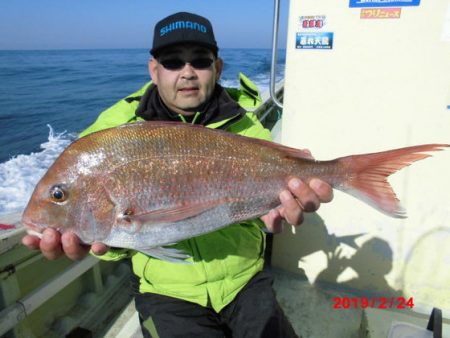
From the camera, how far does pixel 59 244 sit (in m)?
1.58

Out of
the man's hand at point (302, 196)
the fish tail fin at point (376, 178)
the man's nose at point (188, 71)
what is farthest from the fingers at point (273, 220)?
the man's nose at point (188, 71)

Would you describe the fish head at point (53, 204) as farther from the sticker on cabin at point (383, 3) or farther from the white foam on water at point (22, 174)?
the white foam on water at point (22, 174)

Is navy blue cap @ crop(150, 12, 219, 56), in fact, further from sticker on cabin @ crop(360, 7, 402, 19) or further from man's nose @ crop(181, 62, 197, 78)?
sticker on cabin @ crop(360, 7, 402, 19)

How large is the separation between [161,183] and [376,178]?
0.93 meters

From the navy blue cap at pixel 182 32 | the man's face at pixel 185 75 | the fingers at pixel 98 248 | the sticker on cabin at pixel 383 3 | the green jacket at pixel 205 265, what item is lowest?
the green jacket at pixel 205 265

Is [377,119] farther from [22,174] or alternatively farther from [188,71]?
[22,174]

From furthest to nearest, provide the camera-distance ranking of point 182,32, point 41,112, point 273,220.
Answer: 1. point 41,112
2. point 182,32
3. point 273,220

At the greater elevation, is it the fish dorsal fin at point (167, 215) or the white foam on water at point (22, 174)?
the fish dorsal fin at point (167, 215)

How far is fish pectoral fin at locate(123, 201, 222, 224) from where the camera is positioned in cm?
155

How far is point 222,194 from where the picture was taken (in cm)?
159

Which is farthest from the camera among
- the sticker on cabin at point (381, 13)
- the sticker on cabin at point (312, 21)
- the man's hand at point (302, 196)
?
the sticker on cabin at point (312, 21)

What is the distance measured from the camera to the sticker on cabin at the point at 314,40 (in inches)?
89.4

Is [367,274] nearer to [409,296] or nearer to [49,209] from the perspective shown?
[409,296]
